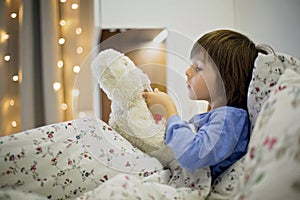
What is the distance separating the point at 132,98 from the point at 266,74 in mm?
392

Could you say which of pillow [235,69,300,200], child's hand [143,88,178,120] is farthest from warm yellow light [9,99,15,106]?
pillow [235,69,300,200]

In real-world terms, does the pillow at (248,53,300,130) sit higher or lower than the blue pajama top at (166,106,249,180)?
higher

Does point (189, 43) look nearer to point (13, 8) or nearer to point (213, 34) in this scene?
point (213, 34)

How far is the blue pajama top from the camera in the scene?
888mm

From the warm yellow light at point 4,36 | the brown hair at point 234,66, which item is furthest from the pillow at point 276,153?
the warm yellow light at point 4,36

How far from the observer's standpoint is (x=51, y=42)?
214 cm

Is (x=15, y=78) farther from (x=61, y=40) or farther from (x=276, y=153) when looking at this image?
(x=276, y=153)

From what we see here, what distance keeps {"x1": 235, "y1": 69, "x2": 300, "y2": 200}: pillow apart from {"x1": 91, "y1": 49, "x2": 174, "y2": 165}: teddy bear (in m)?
0.58

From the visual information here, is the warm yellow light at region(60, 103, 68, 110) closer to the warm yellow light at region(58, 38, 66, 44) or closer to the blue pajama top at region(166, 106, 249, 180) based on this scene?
the warm yellow light at region(58, 38, 66, 44)

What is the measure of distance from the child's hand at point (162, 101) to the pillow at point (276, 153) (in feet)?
1.71

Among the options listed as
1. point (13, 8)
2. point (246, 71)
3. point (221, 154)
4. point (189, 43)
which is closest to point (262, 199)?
point (221, 154)

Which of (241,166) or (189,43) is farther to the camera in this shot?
(189,43)

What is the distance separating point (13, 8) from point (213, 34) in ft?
4.81

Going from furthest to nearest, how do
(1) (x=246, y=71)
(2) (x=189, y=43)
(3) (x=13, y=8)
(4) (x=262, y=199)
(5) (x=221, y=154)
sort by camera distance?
(3) (x=13, y=8) → (2) (x=189, y=43) → (1) (x=246, y=71) → (5) (x=221, y=154) → (4) (x=262, y=199)
